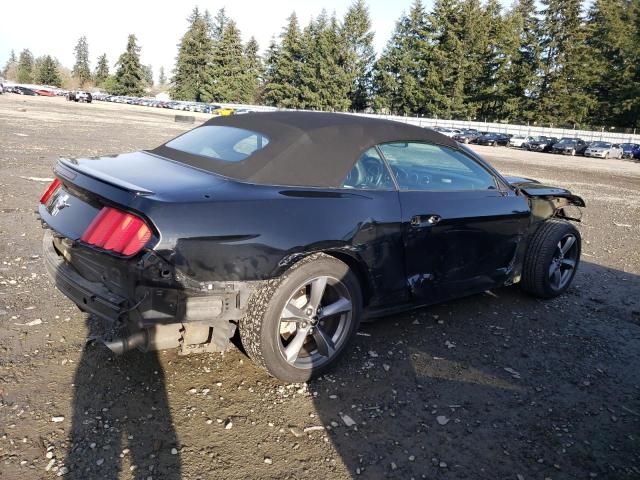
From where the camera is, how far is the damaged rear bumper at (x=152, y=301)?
2508 millimetres

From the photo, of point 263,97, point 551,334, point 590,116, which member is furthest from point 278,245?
point 263,97

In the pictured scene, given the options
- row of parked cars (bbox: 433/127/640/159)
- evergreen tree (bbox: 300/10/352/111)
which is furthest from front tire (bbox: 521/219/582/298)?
evergreen tree (bbox: 300/10/352/111)

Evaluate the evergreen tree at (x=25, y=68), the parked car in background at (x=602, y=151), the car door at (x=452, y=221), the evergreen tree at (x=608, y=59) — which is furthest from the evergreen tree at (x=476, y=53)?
the evergreen tree at (x=25, y=68)

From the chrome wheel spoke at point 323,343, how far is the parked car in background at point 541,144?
41892 mm

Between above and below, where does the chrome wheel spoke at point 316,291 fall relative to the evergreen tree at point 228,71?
below

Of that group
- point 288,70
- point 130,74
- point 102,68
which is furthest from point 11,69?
point 288,70

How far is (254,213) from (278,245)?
0.22m

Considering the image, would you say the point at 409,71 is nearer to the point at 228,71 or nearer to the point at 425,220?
the point at 228,71

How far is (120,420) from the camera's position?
2641 millimetres

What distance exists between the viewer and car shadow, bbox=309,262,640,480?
258cm

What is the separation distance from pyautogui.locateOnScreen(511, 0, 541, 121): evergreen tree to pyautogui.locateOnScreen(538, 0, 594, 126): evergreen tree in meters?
1.02

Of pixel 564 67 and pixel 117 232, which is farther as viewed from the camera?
pixel 564 67

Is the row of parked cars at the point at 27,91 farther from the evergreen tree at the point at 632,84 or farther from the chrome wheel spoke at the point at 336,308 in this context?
the chrome wheel spoke at the point at 336,308

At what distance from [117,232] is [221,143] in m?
1.26
